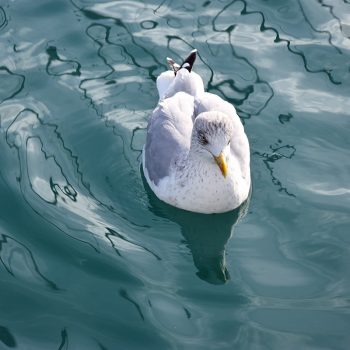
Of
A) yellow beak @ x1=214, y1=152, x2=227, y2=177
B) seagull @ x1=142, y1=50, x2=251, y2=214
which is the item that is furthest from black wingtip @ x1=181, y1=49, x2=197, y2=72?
yellow beak @ x1=214, y1=152, x2=227, y2=177

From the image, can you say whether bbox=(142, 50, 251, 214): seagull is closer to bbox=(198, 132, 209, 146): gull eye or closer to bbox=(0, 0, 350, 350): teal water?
bbox=(198, 132, 209, 146): gull eye

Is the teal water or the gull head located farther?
the gull head

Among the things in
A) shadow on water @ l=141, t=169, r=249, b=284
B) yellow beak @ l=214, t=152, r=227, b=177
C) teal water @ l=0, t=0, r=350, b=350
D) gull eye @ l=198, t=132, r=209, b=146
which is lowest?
shadow on water @ l=141, t=169, r=249, b=284

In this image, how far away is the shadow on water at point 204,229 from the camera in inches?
257

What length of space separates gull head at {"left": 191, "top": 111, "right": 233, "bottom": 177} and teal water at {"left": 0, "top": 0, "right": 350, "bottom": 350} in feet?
2.09

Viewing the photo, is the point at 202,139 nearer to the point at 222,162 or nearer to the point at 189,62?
Answer: the point at 222,162

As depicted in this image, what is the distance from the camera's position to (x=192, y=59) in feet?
25.4

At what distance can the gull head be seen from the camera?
634 centimetres

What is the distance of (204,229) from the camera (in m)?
6.89

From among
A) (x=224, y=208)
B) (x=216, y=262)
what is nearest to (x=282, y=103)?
(x=224, y=208)

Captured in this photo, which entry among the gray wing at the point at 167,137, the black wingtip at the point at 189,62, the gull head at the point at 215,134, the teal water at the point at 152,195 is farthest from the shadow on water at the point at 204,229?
the black wingtip at the point at 189,62

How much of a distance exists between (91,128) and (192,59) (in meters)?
1.05

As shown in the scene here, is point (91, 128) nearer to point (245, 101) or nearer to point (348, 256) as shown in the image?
point (245, 101)

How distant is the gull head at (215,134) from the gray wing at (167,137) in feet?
1.26
